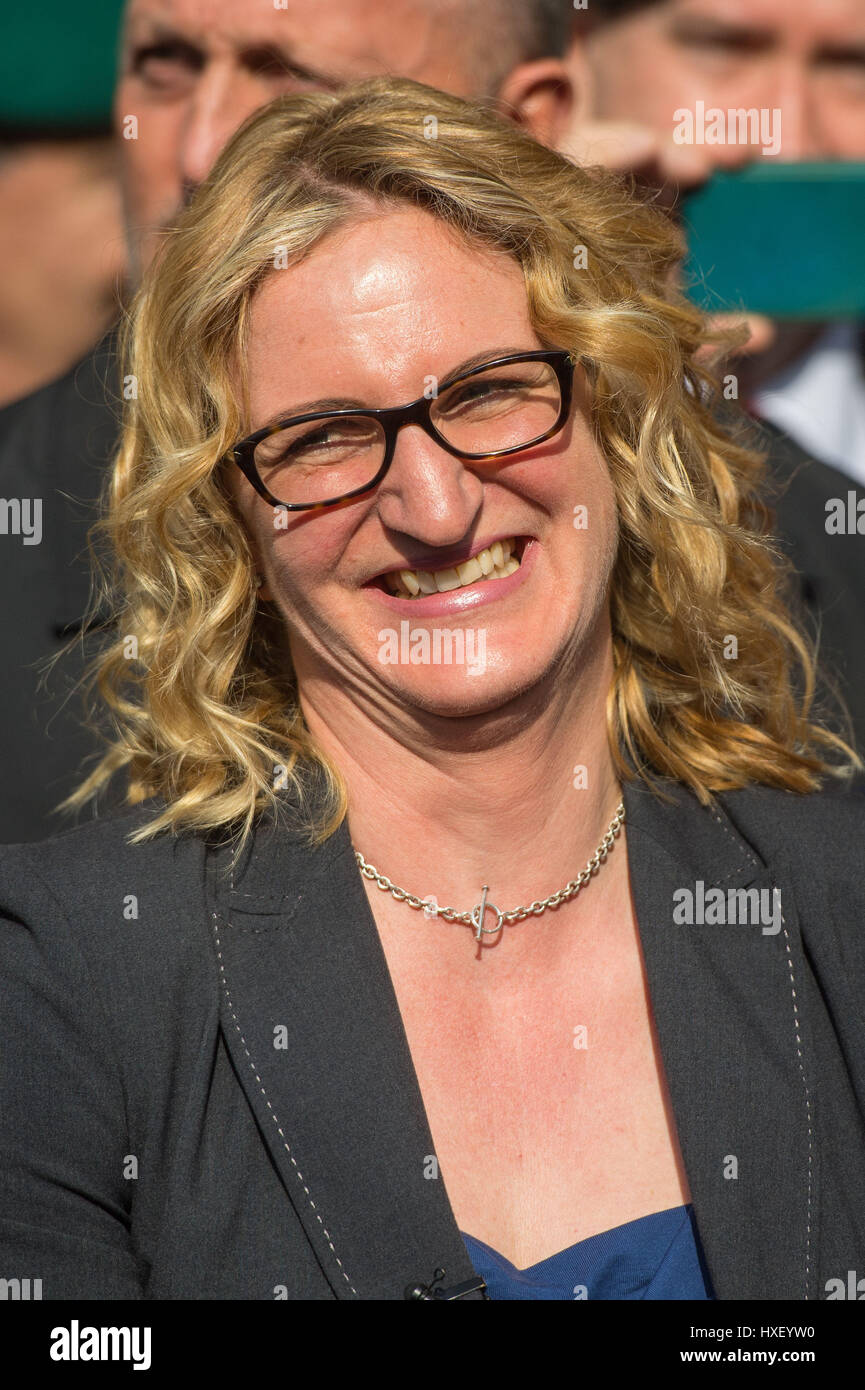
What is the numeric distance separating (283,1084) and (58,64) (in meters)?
2.91

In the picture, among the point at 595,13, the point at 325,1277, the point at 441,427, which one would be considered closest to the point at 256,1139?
the point at 325,1277

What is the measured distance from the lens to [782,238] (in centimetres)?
357

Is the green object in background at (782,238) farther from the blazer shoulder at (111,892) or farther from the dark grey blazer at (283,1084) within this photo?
the blazer shoulder at (111,892)

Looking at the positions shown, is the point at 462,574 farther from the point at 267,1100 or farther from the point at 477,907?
the point at 267,1100

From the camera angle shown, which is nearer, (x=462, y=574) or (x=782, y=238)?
(x=462, y=574)

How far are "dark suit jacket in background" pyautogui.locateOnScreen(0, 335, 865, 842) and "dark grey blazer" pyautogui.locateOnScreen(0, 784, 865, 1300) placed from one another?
585mm

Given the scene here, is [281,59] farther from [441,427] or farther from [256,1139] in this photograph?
[256,1139]

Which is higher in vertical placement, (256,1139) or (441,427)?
(441,427)

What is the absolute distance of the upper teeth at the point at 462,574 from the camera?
212cm

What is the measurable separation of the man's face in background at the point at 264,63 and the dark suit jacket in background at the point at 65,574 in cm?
36

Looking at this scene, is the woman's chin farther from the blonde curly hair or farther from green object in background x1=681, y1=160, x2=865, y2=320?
green object in background x1=681, y1=160, x2=865, y2=320

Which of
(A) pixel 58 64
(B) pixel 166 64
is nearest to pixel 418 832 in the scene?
(B) pixel 166 64

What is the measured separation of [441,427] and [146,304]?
2.00ft

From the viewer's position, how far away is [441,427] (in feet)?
6.64
